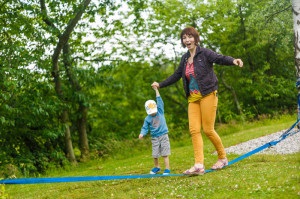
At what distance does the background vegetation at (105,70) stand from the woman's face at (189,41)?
6.12 meters

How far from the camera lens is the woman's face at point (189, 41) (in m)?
→ 7.60

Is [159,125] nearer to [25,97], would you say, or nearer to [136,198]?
[136,198]

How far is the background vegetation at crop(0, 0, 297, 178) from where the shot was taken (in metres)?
14.6

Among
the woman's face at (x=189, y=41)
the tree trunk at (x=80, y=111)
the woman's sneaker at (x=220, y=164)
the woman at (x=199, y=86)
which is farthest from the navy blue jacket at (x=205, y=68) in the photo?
the tree trunk at (x=80, y=111)

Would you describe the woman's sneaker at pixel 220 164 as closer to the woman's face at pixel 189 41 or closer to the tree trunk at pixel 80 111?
the woman's face at pixel 189 41

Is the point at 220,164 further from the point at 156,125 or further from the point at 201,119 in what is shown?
the point at 156,125

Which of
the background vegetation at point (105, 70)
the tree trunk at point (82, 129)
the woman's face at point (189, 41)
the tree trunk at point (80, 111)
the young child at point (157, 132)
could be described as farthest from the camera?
the tree trunk at point (82, 129)

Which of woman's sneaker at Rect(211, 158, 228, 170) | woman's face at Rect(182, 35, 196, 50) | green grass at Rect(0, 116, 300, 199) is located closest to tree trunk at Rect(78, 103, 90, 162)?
green grass at Rect(0, 116, 300, 199)

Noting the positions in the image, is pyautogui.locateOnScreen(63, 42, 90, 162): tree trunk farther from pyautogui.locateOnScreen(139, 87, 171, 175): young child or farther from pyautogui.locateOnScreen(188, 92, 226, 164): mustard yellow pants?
pyautogui.locateOnScreen(188, 92, 226, 164): mustard yellow pants

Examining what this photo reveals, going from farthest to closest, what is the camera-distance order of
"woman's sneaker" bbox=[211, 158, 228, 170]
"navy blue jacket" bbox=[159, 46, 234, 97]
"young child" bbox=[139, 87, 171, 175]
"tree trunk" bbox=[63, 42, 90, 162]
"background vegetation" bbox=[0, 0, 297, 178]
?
"tree trunk" bbox=[63, 42, 90, 162], "background vegetation" bbox=[0, 0, 297, 178], "young child" bbox=[139, 87, 171, 175], "woman's sneaker" bbox=[211, 158, 228, 170], "navy blue jacket" bbox=[159, 46, 234, 97]

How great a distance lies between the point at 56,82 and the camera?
56.0ft

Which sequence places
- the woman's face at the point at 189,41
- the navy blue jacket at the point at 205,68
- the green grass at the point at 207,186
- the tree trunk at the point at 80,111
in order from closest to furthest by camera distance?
the green grass at the point at 207,186 → the navy blue jacket at the point at 205,68 → the woman's face at the point at 189,41 → the tree trunk at the point at 80,111

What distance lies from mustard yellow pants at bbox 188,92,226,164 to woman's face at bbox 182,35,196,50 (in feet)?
2.85

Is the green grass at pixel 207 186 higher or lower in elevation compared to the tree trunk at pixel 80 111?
lower
